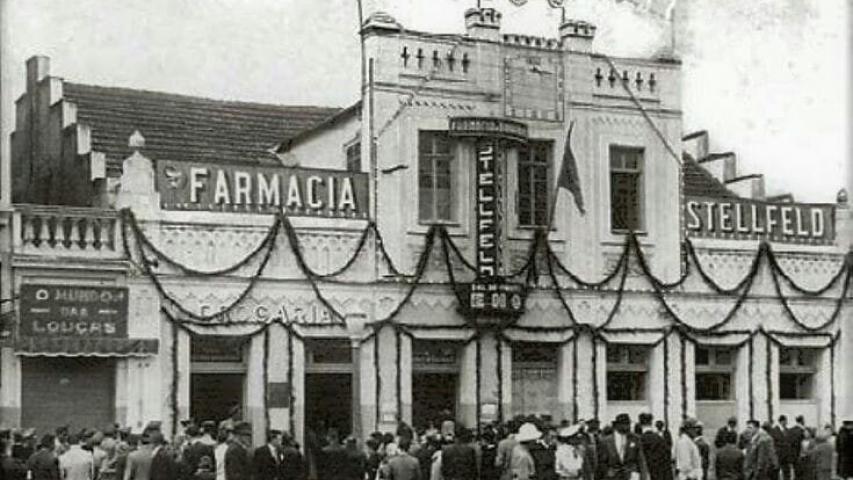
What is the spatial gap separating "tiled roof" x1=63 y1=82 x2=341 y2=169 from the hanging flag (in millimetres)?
6164

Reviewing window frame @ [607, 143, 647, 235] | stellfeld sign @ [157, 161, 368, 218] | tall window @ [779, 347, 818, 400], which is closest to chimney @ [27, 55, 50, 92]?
stellfeld sign @ [157, 161, 368, 218]

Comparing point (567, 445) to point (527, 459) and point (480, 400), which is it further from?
point (480, 400)

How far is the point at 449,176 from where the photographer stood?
32031 mm

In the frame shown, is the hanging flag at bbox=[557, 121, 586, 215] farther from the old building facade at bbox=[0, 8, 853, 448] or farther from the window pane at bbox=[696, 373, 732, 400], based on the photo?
the window pane at bbox=[696, 373, 732, 400]

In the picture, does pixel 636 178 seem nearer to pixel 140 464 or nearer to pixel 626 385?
pixel 626 385

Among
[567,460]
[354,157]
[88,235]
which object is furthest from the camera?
[354,157]

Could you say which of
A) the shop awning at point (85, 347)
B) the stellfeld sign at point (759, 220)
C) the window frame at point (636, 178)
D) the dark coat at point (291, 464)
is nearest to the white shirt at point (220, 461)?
the dark coat at point (291, 464)

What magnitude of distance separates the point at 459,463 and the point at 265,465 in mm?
2892

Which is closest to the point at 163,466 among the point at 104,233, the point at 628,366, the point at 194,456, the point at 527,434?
the point at 194,456

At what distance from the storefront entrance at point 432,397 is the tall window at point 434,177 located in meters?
3.04

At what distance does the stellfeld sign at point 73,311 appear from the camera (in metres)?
26.9

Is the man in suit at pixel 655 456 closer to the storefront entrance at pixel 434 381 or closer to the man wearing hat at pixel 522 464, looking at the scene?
the man wearing hat at pixel 522 464

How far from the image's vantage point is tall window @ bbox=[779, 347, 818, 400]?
35281mm

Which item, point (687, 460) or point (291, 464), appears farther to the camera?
point (687, 460)
